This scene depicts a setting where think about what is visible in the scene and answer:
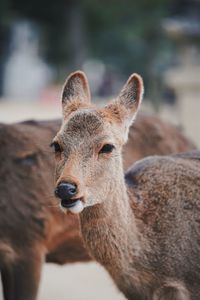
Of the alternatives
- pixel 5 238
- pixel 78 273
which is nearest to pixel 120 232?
pixel 5 238

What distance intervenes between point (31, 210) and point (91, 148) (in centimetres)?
272

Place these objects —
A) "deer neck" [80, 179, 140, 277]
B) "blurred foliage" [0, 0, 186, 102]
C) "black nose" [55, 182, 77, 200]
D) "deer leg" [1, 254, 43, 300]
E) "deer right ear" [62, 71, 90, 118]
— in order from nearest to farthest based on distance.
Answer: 1. "black nose" [55, 182, 77, 200]
2. "deer neck" [80, 179, 140, 277]
3. "deer right ear" [62, 71, 90, 118]
4. "deer leg" [1, 254, 43, 300]
5. "blurred foliage" [0, 0, 186, 102]

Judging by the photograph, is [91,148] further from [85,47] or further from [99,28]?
[99,28]

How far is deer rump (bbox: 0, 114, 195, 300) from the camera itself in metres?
9.83

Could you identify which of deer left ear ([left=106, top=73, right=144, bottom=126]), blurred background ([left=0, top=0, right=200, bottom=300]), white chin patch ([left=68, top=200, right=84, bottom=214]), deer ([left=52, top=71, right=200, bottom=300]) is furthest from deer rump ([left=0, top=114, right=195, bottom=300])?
blurred background ([left=0, top=0, right=200, bottom=300])

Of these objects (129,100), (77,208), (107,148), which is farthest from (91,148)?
(129,100)

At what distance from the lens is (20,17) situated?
42.2 metres

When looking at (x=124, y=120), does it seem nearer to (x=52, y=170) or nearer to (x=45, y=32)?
(x=52, y=170)

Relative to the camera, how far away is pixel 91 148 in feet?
24.0

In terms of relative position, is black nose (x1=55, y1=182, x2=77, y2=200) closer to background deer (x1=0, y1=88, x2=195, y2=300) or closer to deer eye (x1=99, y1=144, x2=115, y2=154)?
deer eye (x1=99, y1=144, x2=115, y2=154)

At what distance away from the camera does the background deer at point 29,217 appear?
9820 mm

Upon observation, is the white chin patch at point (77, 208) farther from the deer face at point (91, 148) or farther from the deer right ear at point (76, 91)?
the deer right ear at point (76, 91)

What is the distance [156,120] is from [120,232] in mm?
3384

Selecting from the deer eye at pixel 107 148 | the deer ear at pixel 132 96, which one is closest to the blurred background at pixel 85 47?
the deer ear at pixel 132 96
